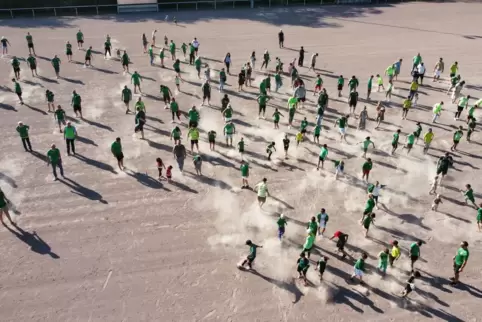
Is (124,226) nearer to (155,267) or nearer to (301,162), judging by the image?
(155,267)

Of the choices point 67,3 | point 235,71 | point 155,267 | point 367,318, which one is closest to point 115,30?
point 67,3

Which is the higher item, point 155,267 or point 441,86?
point 441,86

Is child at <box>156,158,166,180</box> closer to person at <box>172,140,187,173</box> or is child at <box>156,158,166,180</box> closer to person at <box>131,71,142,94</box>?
person at <box>172,140,187,173</box>

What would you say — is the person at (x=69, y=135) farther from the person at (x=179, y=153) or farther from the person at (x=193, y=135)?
the person at (x=193, y=135)

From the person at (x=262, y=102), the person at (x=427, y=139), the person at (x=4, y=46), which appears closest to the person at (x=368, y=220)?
the person at (x=427, y=139)

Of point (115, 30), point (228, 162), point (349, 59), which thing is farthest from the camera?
point (115, 30)
